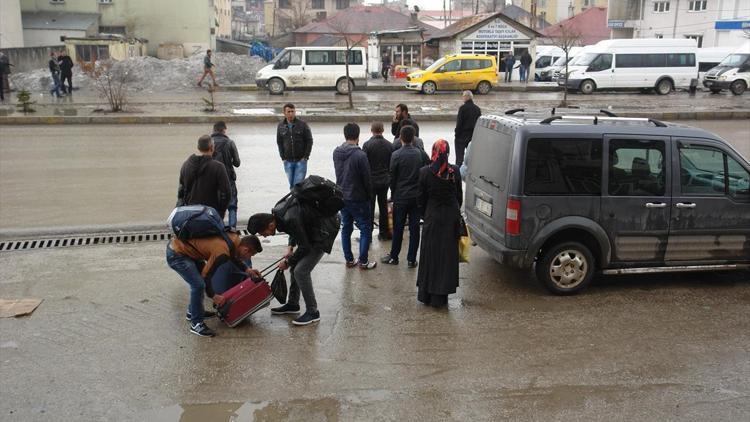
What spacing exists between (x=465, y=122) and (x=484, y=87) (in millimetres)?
18654

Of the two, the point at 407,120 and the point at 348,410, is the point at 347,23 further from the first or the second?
the point at 348,410

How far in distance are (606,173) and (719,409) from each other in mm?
2698

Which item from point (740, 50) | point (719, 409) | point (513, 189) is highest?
point (740, 50)

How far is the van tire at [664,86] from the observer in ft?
101

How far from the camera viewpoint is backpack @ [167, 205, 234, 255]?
5.80 meters

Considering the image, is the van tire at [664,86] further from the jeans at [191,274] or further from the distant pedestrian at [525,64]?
the jeans at [191,274]

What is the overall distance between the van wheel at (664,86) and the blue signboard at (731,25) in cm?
1900

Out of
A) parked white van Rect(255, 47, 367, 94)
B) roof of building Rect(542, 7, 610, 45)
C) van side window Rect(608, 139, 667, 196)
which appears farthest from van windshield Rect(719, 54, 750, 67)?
roof of building Rect(542, 7, 610, 45)

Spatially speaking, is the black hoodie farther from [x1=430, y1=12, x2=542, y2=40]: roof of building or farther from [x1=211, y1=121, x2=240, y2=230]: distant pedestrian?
[x1=430, y1=12, x2=542, y2=40]: roof of building

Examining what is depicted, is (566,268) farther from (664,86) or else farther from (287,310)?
(664,86)

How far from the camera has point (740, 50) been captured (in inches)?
1344

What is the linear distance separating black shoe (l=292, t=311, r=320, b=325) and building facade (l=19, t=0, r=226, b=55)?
42.4 metres

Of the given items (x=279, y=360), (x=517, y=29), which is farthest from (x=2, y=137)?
(x=517, y=29)

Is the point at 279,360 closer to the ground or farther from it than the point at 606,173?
closer to the ground
